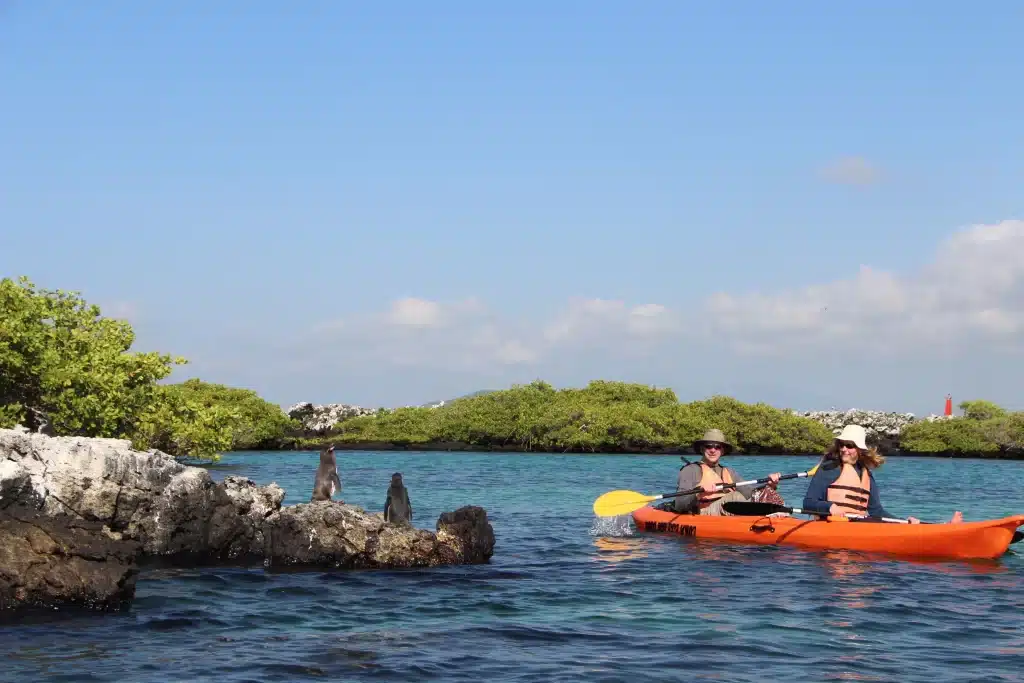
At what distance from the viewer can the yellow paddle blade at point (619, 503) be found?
68.6 ft

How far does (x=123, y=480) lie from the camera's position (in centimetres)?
1605

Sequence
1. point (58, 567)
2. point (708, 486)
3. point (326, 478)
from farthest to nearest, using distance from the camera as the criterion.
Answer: point (708, 486) < point (326, 478) < point (58, 567)

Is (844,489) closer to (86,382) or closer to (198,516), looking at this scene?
(198,516)

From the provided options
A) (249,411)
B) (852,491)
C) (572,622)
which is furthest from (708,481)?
(249,411)

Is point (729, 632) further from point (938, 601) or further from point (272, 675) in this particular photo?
point (272, 675)

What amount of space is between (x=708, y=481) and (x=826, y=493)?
91.2 inches

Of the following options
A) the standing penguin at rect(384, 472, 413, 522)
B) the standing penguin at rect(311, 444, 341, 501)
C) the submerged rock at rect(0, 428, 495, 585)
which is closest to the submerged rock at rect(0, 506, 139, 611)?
the submerged rock at rect(0, 428, 495, 585)

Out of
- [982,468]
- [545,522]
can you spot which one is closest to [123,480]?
[545,522]

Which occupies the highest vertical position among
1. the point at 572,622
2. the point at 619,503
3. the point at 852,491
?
the point at 852,491

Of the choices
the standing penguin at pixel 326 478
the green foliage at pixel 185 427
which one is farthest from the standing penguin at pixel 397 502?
the green foliage at pixel 185 427

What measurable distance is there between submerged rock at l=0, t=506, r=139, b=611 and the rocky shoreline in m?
1.77

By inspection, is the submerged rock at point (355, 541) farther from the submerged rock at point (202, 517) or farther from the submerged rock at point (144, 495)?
the submerged rock at point (144, 495)

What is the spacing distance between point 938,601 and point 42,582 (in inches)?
414

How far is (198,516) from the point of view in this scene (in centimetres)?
1645
